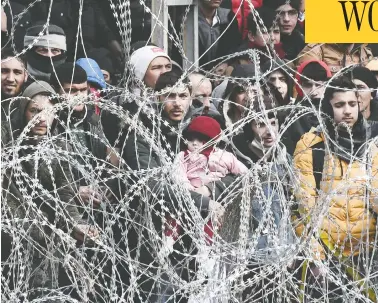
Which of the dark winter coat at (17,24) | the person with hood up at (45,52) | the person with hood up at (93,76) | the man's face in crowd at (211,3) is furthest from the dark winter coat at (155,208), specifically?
the man's face in crowd at (211,3)

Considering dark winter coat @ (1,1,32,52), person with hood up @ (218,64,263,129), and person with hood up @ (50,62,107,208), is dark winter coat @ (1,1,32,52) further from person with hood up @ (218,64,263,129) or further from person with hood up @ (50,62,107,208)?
person with hood up @ (218,64,263,129)

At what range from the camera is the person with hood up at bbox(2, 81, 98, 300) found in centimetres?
591

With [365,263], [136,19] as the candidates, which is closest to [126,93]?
[365,263]

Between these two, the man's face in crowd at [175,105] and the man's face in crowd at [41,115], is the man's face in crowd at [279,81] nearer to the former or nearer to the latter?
the man's face in crowd at [175,105]

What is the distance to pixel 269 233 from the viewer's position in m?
6.09

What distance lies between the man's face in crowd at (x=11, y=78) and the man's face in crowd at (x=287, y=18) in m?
1.96

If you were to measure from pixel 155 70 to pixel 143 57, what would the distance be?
10 centimetres

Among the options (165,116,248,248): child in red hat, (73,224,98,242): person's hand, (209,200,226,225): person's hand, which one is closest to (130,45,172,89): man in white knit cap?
(165,116,248,248): child in red hat

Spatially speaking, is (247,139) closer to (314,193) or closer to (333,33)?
(314,193)

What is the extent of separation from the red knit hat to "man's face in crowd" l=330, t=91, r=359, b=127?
0.66 meters

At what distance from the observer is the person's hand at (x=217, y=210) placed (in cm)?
614

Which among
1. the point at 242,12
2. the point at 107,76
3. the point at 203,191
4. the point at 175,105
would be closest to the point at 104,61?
the point at 107,76

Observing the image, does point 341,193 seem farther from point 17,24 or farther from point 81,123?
point 17,24

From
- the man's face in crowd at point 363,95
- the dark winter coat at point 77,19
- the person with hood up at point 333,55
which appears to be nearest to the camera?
the man's face in crowd at point 363,95
